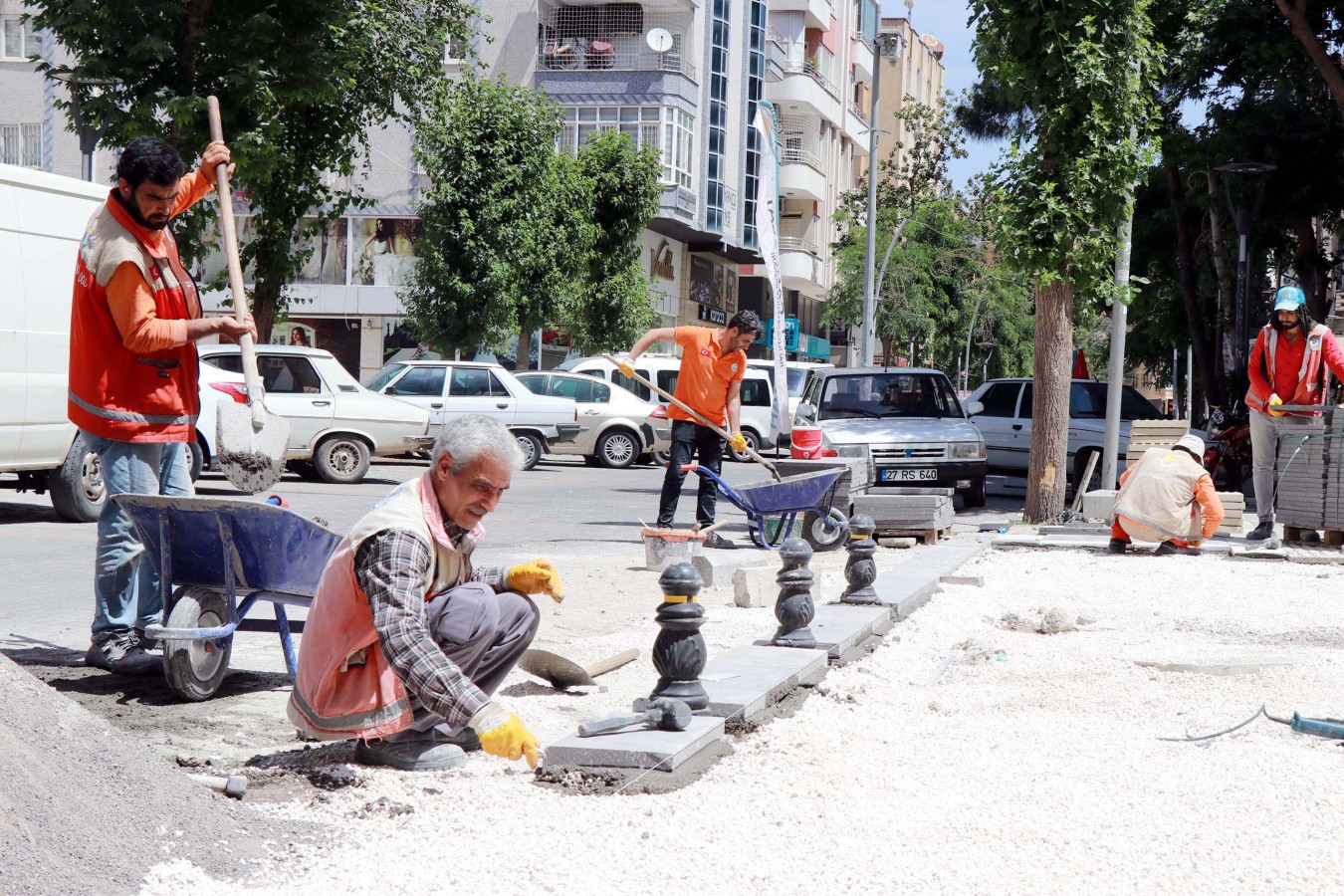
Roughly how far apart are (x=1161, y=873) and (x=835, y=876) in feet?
2.76

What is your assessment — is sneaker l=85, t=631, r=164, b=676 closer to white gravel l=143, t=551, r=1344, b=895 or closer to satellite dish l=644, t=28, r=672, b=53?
white gravel l=143, t=551, r=1344, b=895

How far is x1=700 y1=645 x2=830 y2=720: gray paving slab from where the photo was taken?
535 centimetres

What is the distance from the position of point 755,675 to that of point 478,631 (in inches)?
68.5

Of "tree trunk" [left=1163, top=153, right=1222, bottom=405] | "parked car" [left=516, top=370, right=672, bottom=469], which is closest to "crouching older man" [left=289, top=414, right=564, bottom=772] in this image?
"parked car" [left=516, top=370, right=672, bottom=469]

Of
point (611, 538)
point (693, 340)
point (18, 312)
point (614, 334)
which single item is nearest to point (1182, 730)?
point (693, 340)

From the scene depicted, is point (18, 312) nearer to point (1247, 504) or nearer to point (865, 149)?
point (1247, 504)

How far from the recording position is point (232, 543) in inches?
213

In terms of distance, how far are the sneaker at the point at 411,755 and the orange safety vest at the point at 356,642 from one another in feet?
0.62

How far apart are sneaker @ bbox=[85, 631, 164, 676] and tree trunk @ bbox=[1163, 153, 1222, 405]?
1019 inches

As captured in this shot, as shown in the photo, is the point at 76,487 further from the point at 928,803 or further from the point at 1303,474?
the point at 1303,474

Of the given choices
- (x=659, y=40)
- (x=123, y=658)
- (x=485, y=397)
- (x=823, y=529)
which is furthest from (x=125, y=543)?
(x=659, y=40)

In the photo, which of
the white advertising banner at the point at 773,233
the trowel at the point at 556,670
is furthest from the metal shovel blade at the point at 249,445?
the white advertising banner at the point at 773,233

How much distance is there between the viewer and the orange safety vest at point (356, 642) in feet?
13.7

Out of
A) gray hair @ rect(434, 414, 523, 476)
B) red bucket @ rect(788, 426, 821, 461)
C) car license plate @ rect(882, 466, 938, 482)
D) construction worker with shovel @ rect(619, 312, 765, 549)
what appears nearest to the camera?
gray hair @ rect(434, 414, 523, 476)
